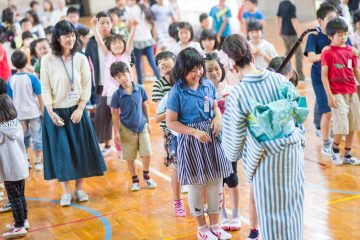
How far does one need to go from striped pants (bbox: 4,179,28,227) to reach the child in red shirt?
326cm

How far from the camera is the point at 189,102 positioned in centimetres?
506

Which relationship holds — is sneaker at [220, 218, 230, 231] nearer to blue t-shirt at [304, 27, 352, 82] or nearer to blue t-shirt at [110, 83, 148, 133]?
blue t-shirt at [110, 83, 148, 133]

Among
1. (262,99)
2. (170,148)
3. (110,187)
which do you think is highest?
(262,99)

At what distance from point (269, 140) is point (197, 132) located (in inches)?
36.8

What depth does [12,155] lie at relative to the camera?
574 centimetres

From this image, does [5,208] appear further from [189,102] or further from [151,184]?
[189,102]

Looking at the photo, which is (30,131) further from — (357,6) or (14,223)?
(357,6)

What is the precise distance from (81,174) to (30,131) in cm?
160

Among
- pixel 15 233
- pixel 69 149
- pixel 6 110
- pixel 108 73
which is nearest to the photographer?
pixel 6 110

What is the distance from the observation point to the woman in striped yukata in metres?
4.14

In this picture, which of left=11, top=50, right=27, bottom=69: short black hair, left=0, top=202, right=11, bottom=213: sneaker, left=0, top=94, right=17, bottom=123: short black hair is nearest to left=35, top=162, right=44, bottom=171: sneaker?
left=11, top=50, right=27, bottom=69: short black hair

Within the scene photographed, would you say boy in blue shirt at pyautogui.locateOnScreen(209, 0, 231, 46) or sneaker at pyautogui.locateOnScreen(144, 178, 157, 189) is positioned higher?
boy in blue shirt at pyautogui.locateOnScreen(209, 0, 231, 46)

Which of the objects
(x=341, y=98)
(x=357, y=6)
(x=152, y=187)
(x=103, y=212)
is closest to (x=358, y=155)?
(x=341, y=98)

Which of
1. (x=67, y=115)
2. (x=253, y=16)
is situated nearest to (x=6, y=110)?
(x=67, y=115)
